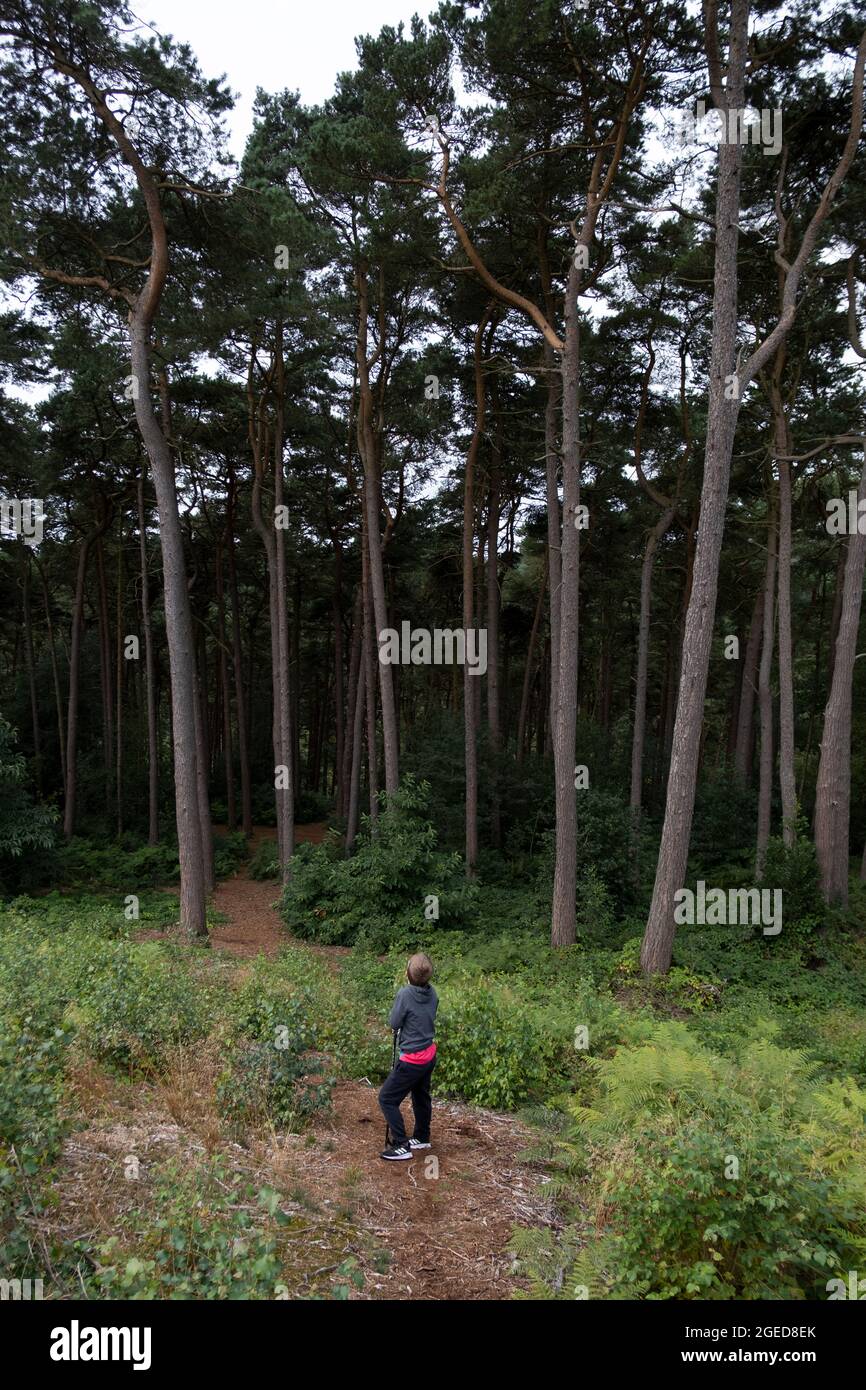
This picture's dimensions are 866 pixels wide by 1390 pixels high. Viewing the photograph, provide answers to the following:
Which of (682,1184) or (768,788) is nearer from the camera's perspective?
(682,1184)

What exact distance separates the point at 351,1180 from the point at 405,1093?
79 cm

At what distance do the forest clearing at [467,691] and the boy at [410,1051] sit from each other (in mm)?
27

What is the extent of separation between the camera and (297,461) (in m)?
21.5

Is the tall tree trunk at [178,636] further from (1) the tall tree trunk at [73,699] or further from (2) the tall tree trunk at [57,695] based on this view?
(2) the tall tree trunk at [57,695]

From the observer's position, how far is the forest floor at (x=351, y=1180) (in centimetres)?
438

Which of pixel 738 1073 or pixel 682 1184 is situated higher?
pixel 682 1184

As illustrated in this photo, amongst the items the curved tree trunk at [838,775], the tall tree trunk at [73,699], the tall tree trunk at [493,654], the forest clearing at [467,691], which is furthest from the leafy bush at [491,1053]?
the tall tree trunk at [73,699]

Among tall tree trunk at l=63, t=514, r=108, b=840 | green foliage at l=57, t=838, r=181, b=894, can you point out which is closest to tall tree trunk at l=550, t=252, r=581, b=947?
green foliage at l=57, t=838, r=181, b=894

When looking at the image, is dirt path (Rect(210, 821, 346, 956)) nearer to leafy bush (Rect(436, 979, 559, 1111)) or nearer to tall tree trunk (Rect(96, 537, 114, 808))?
leafy bush (Rect(436, 979, 559, 1111))

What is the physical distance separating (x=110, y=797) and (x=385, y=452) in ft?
48.6

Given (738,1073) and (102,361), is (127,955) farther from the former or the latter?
(102,361)

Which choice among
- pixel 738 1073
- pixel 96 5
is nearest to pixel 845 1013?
pixel 738 1073

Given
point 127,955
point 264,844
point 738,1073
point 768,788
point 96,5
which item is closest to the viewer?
point 738,1073

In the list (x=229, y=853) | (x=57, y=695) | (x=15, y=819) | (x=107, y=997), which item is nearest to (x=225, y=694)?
(x=57, y=695)
